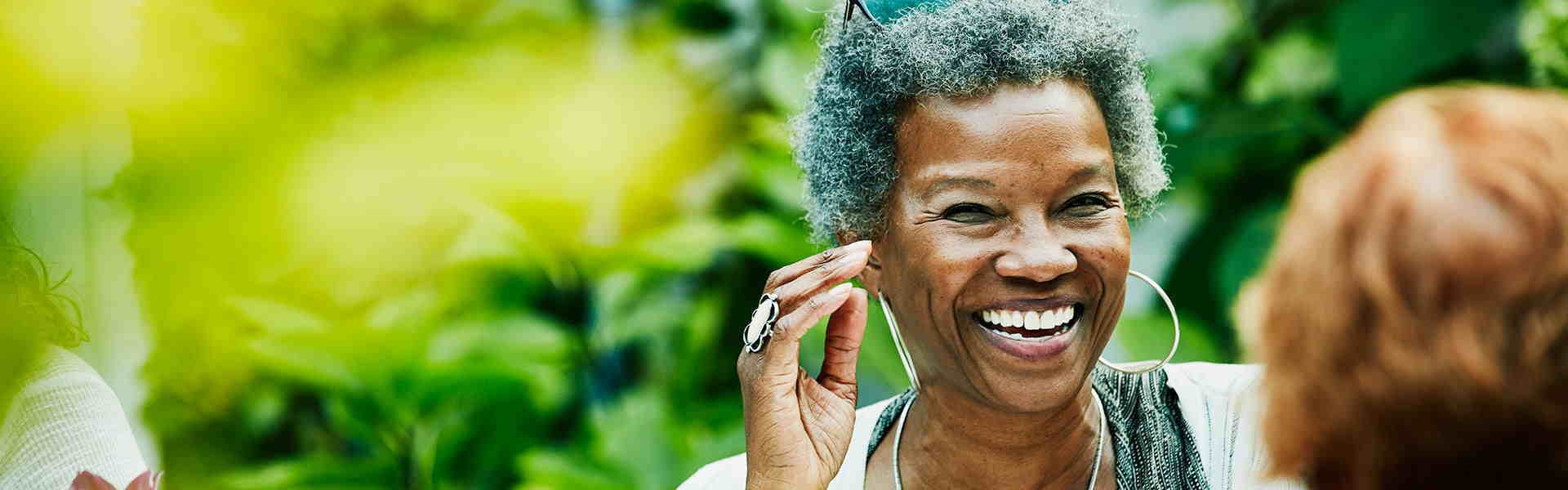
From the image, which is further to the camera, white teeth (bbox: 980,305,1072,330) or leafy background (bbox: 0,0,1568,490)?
leafy background (bbox: 0,0,1568,490)

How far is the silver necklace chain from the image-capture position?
1838 millimetres

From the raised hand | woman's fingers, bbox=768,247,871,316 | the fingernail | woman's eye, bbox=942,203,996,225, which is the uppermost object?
woman's eye, bbox=942,203,996,225

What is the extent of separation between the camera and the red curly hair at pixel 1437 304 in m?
0.93

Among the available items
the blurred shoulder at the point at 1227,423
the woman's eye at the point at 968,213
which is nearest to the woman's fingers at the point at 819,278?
the woman's eye at the point at 968,213

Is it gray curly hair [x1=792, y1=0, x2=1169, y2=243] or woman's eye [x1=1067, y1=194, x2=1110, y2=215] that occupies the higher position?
gray curly hair [x1=792, y1=0, x2=1169, y2=243]

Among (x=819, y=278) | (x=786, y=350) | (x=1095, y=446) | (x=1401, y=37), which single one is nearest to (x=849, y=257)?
(x=819, y=278)

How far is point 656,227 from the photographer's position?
3449 mm

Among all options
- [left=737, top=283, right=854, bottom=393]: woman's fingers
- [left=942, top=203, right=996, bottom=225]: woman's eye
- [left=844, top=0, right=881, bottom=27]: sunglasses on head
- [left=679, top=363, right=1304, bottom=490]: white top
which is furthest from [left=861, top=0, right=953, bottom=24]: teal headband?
[left=679, top=363, right=1304, bottom=490]: white top

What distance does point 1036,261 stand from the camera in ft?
5.41

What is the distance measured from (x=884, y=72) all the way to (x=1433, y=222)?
902mm

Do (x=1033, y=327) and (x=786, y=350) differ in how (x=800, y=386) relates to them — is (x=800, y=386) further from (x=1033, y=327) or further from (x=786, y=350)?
(x=1033, y=327)

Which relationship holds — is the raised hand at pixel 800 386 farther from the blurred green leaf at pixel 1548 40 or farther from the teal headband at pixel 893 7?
the blurred green leaf at pixel 1548 40

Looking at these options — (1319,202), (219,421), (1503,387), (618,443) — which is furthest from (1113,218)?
(219,421)

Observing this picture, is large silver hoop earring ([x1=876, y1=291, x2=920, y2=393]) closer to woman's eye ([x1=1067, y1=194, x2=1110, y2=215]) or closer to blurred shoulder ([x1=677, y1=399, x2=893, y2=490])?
blurred shoulder ([x1=677, y1=399, x2=893, y2=490])
